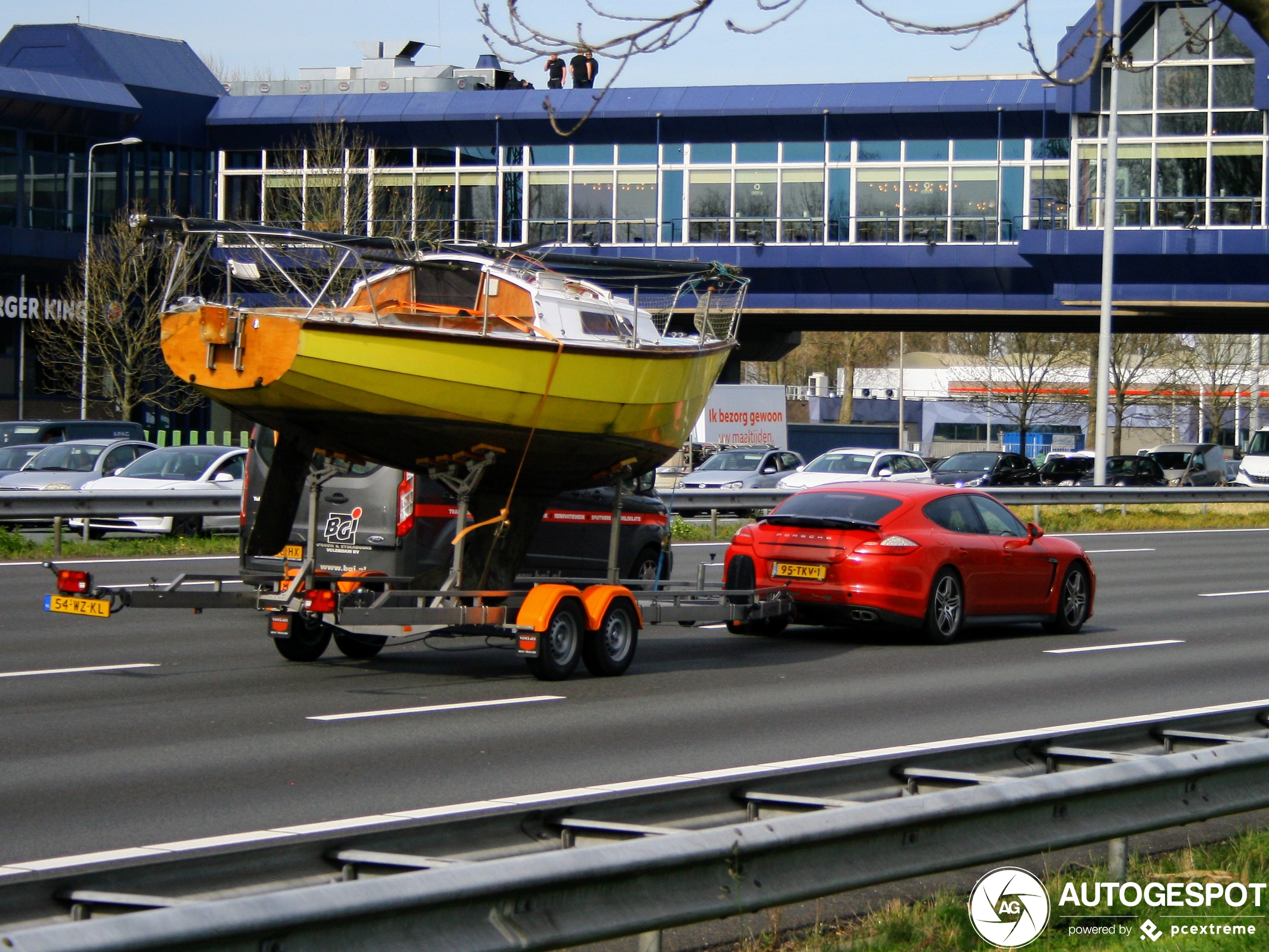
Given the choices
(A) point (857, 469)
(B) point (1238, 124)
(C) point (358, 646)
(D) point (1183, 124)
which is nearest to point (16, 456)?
(A) point (857, 469)

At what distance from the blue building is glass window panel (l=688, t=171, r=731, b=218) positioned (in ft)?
0.20

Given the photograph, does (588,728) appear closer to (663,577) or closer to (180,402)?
(663,577)

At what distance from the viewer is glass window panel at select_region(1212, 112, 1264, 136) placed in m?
44.8

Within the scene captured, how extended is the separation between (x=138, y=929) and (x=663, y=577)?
12435mm

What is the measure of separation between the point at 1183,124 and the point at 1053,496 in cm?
1727

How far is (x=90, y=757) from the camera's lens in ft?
29.2

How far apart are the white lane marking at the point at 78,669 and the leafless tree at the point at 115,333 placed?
32539 millimetres

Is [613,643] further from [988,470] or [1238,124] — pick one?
[1238,124]

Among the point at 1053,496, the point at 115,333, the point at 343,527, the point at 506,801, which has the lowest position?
the point at 506,801

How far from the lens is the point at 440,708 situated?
35.6 ft

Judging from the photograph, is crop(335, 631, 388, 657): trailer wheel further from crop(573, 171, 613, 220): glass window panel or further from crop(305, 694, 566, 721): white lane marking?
crop(573, 171, 613, 220): glass window panel

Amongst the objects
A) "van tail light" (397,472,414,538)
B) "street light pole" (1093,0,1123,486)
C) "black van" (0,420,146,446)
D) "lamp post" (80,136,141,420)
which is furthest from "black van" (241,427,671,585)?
"lamp post" (80,136,141,420)

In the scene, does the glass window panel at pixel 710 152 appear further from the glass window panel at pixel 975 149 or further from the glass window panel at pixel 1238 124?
the glass window panel at pixel 1238 124

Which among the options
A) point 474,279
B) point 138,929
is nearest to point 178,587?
point 474,279
